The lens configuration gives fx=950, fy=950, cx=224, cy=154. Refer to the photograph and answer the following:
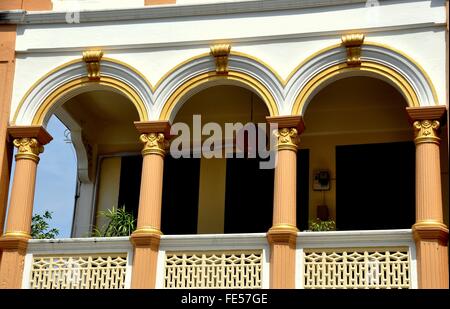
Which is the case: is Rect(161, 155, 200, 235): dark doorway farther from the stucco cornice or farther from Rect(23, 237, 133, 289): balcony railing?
the stucco cornice

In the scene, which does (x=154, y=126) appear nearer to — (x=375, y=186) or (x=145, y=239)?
(x=145, y=239)

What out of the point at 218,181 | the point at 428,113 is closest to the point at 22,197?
the point at 218,181

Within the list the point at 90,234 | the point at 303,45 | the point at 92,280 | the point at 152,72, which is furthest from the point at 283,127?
the point at 90,234

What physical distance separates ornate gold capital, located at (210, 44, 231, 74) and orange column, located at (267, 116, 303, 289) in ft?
3.63

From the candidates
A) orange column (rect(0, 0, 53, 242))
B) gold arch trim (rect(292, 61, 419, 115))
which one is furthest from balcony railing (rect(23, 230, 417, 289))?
gold arch trim (rect(292, 61, 419, 115))

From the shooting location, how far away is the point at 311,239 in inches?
521

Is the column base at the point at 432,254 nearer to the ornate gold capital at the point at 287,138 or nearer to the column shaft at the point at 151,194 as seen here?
the ornate gold capital at the point at 287,138

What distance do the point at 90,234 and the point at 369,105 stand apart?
210 inches

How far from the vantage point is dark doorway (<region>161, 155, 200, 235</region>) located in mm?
16344

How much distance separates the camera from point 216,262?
1345 cm

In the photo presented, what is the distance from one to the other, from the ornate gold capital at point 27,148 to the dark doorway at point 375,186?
4978 millimetres

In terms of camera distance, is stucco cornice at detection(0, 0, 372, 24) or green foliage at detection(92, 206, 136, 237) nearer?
stucco cornice at detection(0, 0, 372, 24)

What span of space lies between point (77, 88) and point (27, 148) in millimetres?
1218

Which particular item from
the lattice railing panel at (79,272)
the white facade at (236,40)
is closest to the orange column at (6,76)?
the white facade at (236,40)
